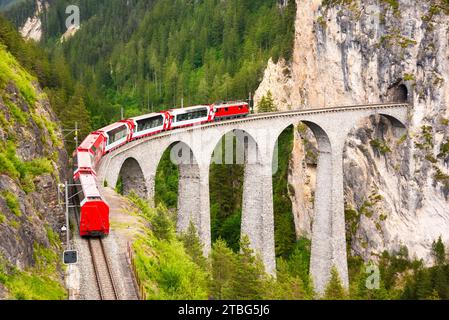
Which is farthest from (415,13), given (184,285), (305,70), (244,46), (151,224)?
(244,46)

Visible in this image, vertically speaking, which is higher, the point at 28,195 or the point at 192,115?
the point at 192,115

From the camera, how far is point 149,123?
53.6m

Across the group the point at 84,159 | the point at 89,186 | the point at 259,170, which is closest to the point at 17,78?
the point at 84,159

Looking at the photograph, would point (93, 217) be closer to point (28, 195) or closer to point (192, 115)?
point (28, 195)

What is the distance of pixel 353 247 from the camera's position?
73.2 meters

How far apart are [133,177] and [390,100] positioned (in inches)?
1283

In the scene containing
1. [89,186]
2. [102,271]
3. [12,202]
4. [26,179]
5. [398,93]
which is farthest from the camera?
[398,93]

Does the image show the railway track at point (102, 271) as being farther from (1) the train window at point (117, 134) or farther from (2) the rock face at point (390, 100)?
(2) the rock face at point (390, 100)

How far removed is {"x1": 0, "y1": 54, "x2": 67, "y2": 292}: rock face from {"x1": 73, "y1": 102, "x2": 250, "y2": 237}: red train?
4.48ft

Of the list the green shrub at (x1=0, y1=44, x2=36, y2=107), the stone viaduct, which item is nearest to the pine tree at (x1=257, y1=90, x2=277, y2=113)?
the stone viaduct

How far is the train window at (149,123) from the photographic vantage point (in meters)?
52.7

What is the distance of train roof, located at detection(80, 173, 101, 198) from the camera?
34.1 metres

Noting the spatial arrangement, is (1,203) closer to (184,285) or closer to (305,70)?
(184,285)
